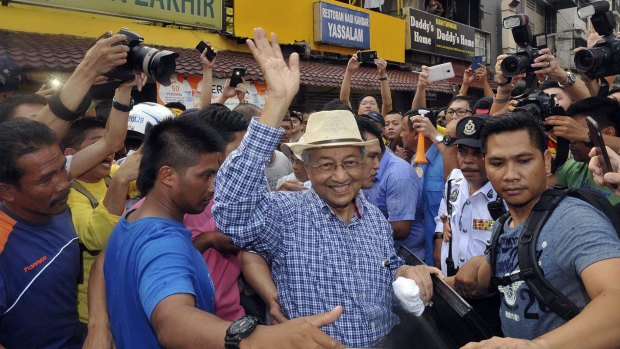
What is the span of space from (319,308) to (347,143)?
66 centimetres

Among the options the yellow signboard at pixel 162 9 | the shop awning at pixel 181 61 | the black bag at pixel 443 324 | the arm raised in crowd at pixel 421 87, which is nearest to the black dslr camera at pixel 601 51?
the black bag at pixel 443 324

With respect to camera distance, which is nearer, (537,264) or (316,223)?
(537,264)

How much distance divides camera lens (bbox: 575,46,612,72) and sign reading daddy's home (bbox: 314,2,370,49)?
33.5 feet

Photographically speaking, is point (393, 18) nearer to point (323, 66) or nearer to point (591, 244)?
point (323, 66)

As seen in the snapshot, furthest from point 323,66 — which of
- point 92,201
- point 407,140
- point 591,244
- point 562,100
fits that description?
point 591,244

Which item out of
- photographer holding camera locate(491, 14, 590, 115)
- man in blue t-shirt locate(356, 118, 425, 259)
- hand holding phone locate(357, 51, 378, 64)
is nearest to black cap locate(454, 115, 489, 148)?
man in blue t-shirt locate(356, 118, 425, 259)

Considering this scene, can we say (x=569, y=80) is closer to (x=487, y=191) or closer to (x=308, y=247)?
(x=487, y=191)

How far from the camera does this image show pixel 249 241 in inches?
74.4

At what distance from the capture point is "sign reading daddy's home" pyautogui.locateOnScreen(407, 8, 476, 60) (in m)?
16.0

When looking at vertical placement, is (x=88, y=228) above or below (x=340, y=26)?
below

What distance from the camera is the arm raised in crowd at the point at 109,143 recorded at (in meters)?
2.32

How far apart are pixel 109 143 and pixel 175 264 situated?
44.3 inches

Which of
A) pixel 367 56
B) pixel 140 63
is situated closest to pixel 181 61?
pixel 367 56

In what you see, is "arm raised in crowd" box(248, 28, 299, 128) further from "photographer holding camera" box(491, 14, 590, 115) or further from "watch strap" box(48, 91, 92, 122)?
"photographer holding camera" box(491, 14, 590, 115)
